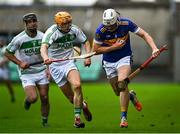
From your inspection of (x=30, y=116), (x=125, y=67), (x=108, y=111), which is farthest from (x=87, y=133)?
(x=108, y=111)

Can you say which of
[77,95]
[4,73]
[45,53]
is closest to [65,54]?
[45,53]

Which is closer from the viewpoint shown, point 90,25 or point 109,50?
point 109,50

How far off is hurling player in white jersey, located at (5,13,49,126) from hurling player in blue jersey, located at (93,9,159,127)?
179 cm

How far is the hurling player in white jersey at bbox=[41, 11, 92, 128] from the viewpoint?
17828 millimetres

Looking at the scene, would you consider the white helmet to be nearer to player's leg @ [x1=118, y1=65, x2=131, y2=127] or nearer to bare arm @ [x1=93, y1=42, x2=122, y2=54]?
bare arm @ [x1=93, y1=42, x2=122, y2=54]

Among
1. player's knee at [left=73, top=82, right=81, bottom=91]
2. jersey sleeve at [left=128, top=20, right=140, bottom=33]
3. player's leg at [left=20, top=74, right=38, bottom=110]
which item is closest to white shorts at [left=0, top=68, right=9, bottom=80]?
player's leg at [left=20, top=74, right=38, bottom=110]

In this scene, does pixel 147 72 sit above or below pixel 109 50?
below

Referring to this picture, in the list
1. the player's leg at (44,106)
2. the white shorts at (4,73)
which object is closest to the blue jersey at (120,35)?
the player's leg at (44,106)

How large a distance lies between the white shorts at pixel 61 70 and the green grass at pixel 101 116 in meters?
1.04

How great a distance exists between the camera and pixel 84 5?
6022 centimetres

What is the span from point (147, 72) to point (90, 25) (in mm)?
5550

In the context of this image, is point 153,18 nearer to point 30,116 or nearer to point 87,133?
point 30,116

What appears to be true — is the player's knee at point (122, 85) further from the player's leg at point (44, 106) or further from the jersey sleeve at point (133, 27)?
the player's leg at point (44, 106)

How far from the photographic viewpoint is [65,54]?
18594 millimetres
